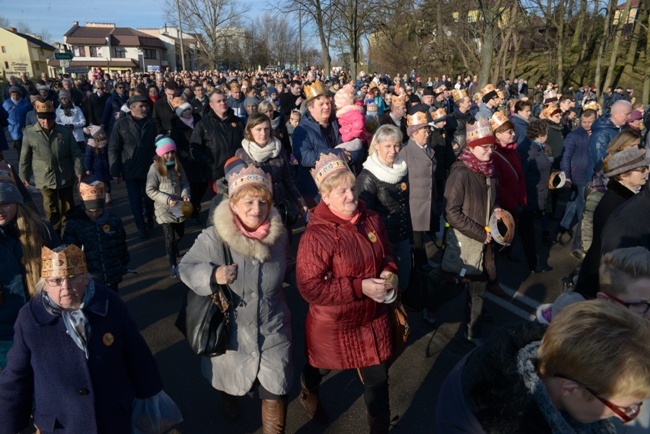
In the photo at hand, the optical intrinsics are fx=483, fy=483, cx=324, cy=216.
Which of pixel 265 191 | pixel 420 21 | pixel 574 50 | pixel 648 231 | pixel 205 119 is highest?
pixel 420 21

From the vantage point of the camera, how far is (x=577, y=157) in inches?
287

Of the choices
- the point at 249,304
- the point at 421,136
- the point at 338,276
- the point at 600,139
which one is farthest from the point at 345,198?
the point at 600,139

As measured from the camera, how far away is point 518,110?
771 cm

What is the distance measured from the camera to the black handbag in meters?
2.94

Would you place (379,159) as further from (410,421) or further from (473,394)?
(473,394)

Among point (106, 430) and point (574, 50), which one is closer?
point (106, 430)

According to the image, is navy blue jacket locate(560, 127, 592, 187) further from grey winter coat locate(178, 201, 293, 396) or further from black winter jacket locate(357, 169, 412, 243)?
grey winter coat locate(178, 201, 293, 396)

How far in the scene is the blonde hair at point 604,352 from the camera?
4.58 feet

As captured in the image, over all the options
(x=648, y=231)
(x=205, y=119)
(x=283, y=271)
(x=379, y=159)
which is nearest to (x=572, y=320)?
(x=648, y=231)

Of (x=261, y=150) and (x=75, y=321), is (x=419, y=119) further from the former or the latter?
(x=75, y=321)

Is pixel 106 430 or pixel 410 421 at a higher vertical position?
pixel 106 430

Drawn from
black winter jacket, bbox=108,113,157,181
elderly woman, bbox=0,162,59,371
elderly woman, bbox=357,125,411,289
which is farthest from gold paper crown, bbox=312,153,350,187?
black winter jacket, bbox=108,113,157,181

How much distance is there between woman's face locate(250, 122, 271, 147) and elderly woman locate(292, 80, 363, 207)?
728 millimetres

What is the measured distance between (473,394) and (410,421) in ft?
7.42
